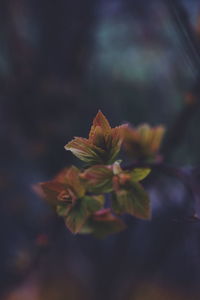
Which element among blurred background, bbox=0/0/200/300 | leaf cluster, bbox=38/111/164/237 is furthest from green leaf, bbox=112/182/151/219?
blurred background, bbox=0/0/200/300

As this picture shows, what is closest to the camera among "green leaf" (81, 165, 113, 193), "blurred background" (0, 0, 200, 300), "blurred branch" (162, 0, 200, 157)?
"green leaf" (81, 165, 113, 193)

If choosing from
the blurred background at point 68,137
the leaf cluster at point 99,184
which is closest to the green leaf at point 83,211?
the leaf cluster at point 99,184

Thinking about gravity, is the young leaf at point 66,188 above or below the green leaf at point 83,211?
above

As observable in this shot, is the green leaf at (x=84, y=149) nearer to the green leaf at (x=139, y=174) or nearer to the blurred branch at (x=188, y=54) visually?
the green leaf at (x=139, y=174)

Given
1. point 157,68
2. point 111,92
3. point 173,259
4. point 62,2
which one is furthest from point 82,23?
point 173,259

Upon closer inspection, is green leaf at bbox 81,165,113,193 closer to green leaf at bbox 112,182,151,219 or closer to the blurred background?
green leaf at bbox 112,182,151,219

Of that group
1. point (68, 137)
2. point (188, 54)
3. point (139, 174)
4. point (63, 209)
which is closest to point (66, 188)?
point (63, 209)
